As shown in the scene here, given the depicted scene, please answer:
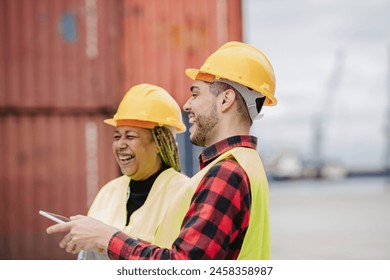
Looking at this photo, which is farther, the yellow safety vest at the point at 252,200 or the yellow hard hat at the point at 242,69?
the yellow hard hat at the point at 242,69

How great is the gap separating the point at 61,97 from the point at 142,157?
6490 mm

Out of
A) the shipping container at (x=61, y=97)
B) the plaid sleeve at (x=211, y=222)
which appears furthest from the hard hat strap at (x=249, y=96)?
the shipping container at (x=61, y=97)

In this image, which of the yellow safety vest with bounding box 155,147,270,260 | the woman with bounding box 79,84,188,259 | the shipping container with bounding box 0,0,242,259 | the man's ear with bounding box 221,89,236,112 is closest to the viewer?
the yellow safety vest with bounding box 155,147,270,260

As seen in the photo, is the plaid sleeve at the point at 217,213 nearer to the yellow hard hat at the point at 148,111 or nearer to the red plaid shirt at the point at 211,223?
the red plaid shirt at the point at 211,223

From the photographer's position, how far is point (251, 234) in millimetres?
1740

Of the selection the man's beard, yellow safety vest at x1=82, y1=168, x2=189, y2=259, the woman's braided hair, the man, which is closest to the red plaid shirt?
the man

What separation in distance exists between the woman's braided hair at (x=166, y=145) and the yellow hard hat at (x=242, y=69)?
2.50 feet

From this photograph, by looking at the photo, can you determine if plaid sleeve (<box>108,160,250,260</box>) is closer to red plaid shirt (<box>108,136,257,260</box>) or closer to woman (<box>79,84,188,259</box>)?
red plaid shirt (<box>108,136,257,260</box>)

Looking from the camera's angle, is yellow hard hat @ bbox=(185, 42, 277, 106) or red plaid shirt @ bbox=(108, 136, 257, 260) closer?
red plaid shirt @ bbox=(108, 136, 257, 260)

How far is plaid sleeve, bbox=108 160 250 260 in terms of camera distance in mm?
1599

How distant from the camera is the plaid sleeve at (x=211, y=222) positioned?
5.24ft
